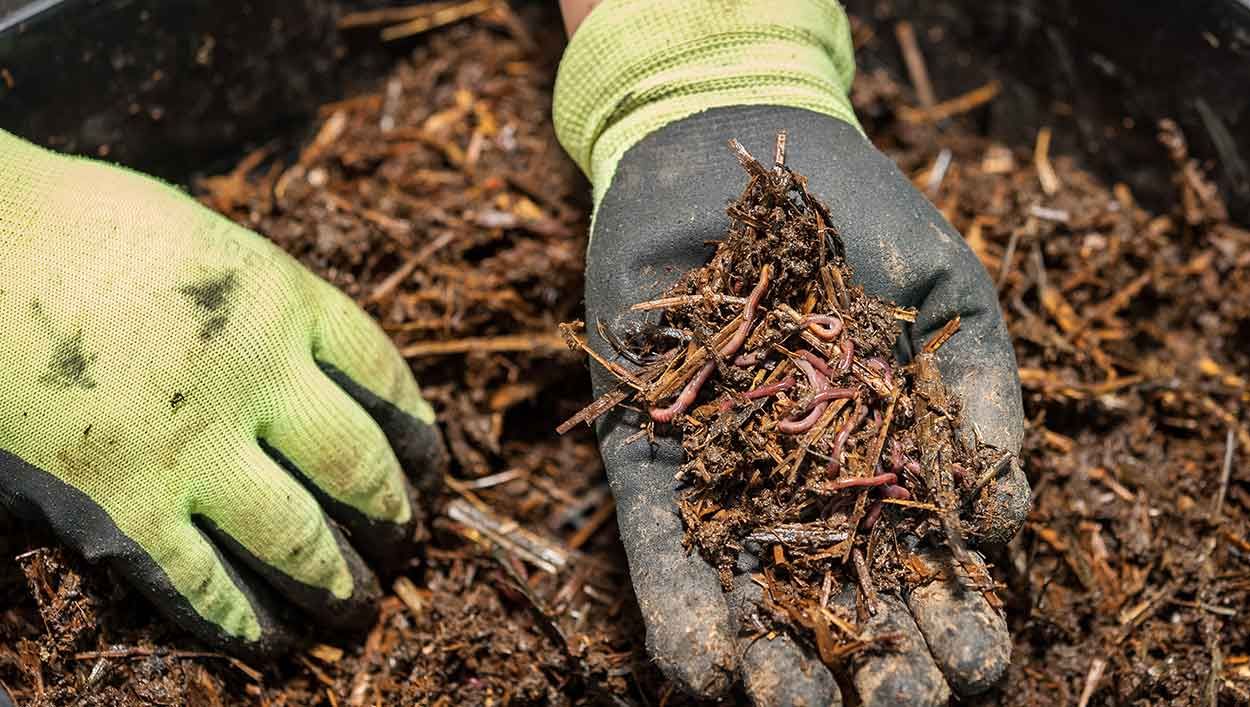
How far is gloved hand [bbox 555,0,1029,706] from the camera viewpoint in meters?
2.04

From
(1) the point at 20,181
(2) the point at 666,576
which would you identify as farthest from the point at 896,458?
(1) the point at 20,181

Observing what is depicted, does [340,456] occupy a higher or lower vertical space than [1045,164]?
higher

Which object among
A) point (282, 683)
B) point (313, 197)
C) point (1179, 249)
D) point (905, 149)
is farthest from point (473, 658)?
point (1179, 249)

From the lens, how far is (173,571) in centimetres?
231

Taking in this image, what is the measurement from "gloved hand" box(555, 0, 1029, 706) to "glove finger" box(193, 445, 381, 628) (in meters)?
0.71

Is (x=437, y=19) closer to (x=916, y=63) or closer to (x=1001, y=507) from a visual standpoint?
(x=916, y=63)

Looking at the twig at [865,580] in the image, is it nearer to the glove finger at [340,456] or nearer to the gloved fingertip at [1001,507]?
the gloved fingertip at [1001,507]

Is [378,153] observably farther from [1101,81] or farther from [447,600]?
[1101,81]

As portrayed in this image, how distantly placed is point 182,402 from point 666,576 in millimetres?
1101

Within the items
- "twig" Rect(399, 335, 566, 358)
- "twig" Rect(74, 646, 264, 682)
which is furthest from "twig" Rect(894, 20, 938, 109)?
"twig" Rect(74, 646, 264, 682)

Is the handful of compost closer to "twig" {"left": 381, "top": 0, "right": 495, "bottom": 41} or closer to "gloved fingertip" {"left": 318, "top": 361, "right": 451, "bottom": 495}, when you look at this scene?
"gloved fingertip" {"left": 318, "top": 361, "right": 451, "bottom": 495}

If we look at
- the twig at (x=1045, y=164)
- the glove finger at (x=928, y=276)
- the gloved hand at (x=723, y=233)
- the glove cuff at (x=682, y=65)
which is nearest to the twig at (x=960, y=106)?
the twig at (x=1045, y=164)

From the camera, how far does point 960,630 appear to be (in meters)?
2.04

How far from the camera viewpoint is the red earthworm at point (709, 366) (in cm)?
221
